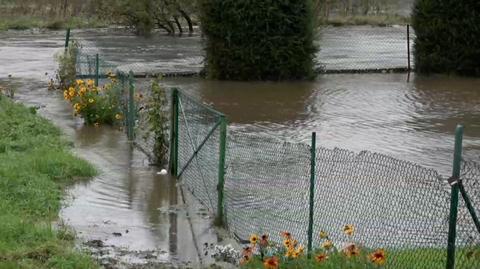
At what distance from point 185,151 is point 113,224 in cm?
233

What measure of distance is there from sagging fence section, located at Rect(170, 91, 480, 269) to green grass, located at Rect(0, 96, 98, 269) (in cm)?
164

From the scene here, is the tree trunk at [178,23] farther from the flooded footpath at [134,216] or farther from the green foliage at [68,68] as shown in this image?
the flooded footpath at [134,216]

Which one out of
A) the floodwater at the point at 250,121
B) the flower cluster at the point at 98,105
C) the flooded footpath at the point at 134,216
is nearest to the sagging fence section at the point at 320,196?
the flooded footpath at the point at 134,216

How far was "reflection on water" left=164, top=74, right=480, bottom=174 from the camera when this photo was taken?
1370 cm

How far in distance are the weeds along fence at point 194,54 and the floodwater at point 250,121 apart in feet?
0.29

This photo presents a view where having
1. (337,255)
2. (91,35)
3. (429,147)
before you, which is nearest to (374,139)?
(429,147)

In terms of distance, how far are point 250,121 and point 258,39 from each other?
7.44m

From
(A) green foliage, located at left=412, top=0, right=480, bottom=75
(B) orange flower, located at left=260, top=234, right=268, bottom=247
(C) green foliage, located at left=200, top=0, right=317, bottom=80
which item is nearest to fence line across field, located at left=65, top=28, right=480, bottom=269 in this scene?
(B) orange flower, located at left=260, top=234, right=268, bottom=247

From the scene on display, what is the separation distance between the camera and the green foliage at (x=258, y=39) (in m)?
23.0

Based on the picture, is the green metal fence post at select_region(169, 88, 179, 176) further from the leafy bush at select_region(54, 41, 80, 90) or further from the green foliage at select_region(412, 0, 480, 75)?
the green foliage at select_region(412, 0, 480, 75)

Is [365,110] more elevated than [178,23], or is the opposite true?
[178,23]

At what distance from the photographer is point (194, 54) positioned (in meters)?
30.5

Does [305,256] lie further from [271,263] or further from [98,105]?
[98,105]

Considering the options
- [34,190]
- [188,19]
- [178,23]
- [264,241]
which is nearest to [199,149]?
[34,190]
